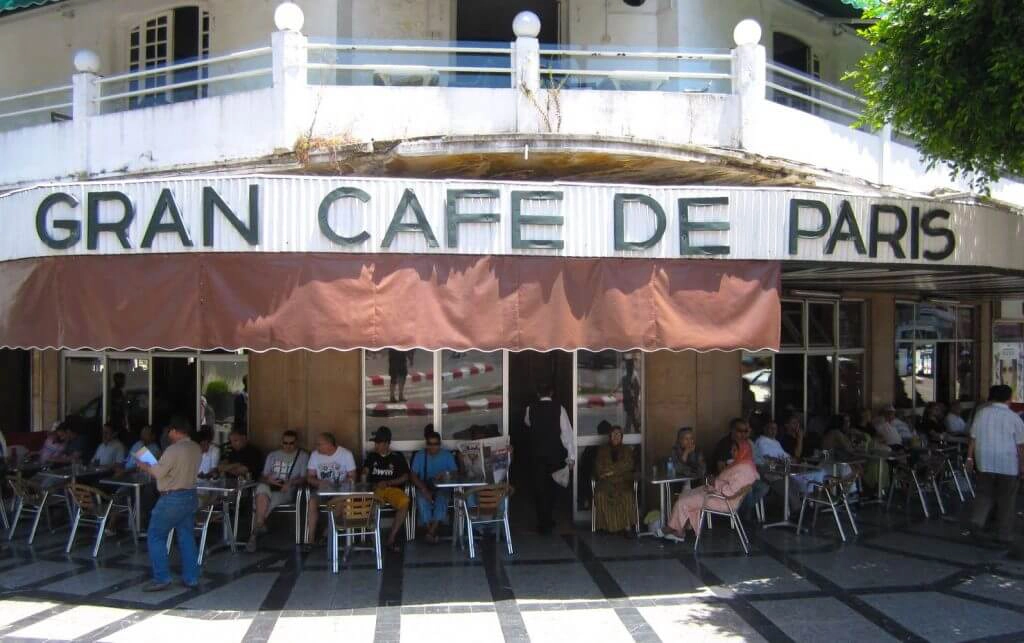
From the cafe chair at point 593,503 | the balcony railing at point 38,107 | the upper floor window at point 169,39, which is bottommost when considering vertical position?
the cafe chair at point 593,503

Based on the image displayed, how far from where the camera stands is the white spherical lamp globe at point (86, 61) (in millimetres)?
8609

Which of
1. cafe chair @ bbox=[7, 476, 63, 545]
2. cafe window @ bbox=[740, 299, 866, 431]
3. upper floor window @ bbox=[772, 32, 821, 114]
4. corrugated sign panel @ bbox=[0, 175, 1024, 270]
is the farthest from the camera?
upper floor window @ bbox=[772, 32, 821, 114]

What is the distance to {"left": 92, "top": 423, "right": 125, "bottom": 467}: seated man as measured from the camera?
934cm

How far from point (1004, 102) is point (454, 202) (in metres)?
4.54

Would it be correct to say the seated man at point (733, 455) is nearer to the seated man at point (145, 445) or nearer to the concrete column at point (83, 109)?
the seated man at point (145, 445)

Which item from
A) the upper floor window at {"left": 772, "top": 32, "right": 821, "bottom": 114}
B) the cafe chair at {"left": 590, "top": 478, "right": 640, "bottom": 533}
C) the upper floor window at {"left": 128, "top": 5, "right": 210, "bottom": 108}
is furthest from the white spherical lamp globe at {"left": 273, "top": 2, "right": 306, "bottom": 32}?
the upper floor window at {"left": 772, "top": 32, "right": 821, "bottom": 114}

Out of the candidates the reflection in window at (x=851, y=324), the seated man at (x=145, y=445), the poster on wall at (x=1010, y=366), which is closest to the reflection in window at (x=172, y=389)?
the seated man at (x=145, y=445)

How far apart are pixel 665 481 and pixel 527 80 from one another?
173 inches

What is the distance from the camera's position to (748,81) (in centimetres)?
811

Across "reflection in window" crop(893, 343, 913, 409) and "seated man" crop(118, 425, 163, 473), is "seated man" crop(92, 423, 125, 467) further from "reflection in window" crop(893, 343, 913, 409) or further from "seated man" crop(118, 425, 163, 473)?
"reflection in window" crop(893, 343, 913, 409)

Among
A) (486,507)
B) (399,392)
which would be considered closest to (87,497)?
(399,392)

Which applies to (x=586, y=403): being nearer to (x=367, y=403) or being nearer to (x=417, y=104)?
(x=367, y=403)

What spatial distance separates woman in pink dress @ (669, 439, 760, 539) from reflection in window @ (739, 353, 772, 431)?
7.30 ft

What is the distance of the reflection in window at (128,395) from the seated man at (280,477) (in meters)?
2.88
